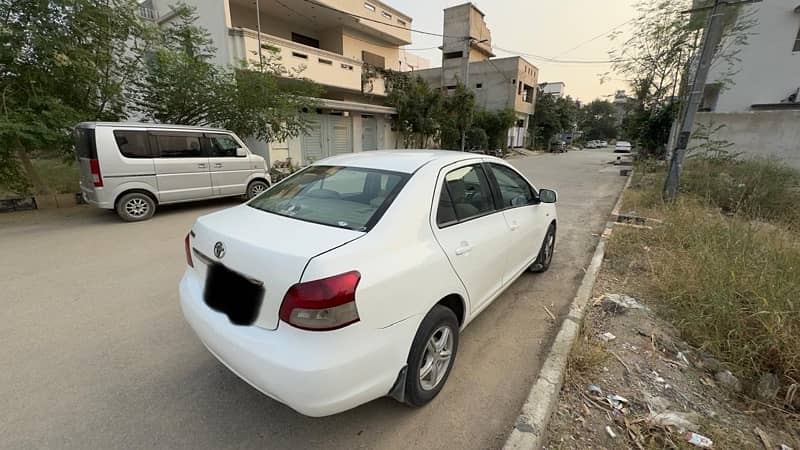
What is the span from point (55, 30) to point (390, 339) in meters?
8.39

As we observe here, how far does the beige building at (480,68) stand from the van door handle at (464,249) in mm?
27378

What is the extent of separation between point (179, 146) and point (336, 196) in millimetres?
5691

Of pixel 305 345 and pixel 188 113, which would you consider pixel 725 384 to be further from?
pixel 188 113

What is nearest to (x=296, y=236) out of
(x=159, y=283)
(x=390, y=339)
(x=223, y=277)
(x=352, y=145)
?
(x=223, y=277)

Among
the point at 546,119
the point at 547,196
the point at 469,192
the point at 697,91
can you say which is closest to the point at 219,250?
the point at 469,192

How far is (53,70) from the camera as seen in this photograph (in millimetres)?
6004

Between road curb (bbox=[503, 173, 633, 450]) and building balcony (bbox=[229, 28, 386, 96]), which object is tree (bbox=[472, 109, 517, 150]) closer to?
building balcony (bbox=[229, 28, 386, 96])

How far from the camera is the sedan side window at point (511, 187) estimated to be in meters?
Answer: 3.01

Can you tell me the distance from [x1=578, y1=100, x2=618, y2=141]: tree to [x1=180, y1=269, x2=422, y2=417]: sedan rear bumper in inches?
2785

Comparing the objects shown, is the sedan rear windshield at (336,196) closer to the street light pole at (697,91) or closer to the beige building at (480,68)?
the street light pole at (697,91)

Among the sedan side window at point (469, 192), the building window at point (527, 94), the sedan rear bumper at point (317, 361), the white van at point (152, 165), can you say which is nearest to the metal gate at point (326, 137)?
the white van at point (152, 165)

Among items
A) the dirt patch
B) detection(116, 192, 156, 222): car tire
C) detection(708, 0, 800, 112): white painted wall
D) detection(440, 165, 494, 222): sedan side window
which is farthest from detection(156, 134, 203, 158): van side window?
detection(708, 0, 800, 112): white painted wall

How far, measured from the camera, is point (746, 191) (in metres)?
6.20

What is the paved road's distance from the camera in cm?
185
